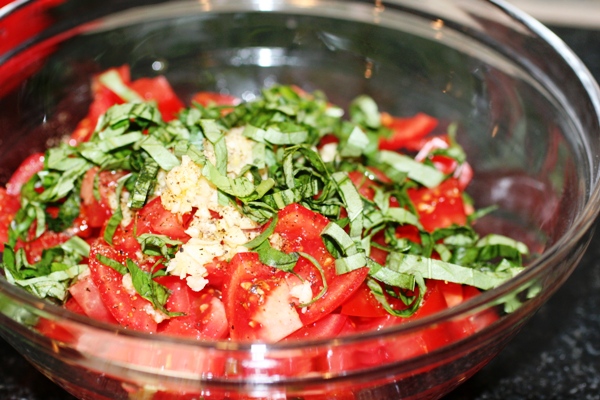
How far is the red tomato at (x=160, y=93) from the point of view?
7.22 ft

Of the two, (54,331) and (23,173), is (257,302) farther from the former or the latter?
(23,173)

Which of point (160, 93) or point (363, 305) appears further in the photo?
point (160, 93)

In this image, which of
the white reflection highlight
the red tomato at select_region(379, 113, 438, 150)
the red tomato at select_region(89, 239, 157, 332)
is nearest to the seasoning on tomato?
the red tomato at select_region(89, 239, 157, 332)

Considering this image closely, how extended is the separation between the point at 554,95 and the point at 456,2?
426 millimetres

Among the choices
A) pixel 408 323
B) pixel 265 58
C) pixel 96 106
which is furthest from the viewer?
pixel 265 58

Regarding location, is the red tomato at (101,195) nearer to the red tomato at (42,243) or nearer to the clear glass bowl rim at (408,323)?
the red tomato at (42,243)

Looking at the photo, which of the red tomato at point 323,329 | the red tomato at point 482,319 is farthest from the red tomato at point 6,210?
the red tomato at point 482,319

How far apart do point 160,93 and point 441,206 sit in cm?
96

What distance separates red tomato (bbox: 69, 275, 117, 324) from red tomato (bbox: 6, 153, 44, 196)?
490mm

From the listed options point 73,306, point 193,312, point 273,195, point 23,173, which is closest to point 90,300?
point 73,306

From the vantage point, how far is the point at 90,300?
1.53m

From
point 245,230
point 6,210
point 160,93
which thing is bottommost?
point 245,230

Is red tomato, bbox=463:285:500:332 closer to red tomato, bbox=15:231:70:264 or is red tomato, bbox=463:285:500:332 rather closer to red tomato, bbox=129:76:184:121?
red tomato, bbox=15:231:70:264

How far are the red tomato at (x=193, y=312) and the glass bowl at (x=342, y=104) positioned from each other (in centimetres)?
17
